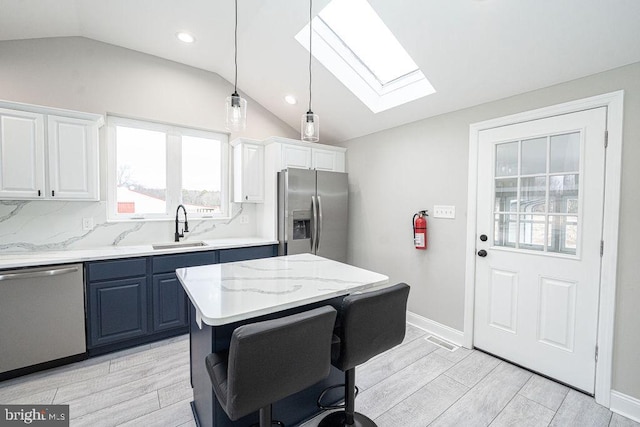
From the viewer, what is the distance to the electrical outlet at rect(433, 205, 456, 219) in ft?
9.34

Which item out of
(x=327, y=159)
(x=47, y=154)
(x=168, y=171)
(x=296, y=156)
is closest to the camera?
(x=47, y=154)

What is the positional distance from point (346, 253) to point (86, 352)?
Answer: 2.92 meters

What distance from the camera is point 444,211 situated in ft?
9.57

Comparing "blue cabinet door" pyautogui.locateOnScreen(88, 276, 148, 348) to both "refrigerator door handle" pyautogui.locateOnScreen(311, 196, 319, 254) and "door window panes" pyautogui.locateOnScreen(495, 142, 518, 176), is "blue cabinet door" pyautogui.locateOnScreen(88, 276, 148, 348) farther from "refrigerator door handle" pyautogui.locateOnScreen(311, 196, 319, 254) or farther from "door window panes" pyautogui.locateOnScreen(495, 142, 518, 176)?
"door window panes" pyautogui.locateOnScreen(495, 142, 518, 176)

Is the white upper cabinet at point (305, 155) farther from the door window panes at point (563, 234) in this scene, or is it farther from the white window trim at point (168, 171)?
the door window panes at point (563, 234)

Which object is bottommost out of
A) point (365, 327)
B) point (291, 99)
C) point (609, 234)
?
point (365, 327)

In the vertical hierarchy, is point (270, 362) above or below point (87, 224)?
below

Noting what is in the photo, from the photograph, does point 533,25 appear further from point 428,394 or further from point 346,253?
point 346,253

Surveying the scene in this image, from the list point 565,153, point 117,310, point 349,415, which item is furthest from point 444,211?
point 117,310

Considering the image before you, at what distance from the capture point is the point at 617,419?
182 centimetres

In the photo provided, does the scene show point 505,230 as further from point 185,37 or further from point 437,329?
point 185,37

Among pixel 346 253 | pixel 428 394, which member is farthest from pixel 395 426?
pixel 346 253

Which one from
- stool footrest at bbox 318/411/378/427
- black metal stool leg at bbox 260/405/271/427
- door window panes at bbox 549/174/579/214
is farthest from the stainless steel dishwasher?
door window panes at bbox 549/174/579/214

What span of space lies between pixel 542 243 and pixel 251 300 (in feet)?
7.81
